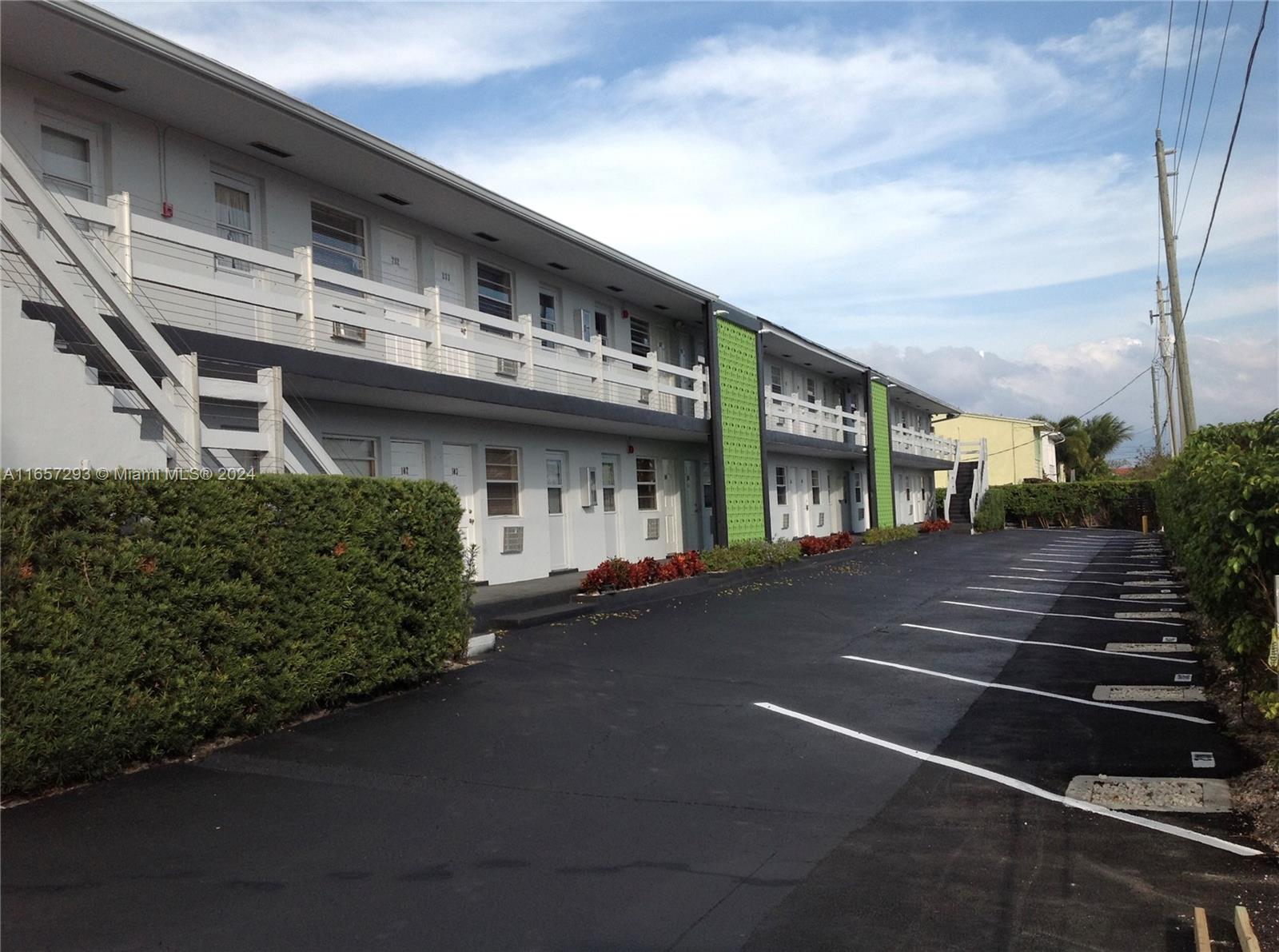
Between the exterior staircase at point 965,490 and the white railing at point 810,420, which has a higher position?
the white railing at point 810,420

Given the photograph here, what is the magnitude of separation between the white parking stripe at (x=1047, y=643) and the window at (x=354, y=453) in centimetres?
827

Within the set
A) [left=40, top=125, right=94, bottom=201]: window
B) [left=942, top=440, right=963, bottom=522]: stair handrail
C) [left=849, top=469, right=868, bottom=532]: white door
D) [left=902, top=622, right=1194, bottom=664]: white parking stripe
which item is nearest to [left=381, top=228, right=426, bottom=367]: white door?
[left=40, top=125, right=94, bottom=201]: window

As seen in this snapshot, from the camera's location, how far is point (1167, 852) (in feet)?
16.2

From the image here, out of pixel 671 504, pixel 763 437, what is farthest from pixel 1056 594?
pixel 671 504

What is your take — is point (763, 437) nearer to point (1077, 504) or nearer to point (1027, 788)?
point (1027, 788)

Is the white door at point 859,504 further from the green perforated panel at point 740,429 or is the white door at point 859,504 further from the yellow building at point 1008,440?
the yellow building at point 1008,440

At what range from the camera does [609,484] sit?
20922mm

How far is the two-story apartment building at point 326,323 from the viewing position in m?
7.90

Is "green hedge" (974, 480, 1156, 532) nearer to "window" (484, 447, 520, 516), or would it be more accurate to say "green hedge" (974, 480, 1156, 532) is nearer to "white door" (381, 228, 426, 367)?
"window" (484, 447, 520, 516)

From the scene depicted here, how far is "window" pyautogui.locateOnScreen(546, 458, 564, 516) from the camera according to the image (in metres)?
18.7

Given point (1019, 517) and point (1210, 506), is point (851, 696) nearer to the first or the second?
point (1210, 506)

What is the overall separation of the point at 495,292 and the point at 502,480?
11.7 feet

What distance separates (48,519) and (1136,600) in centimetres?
1611

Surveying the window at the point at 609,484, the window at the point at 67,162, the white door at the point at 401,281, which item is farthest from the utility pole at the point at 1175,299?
the window at the point at 67,162
